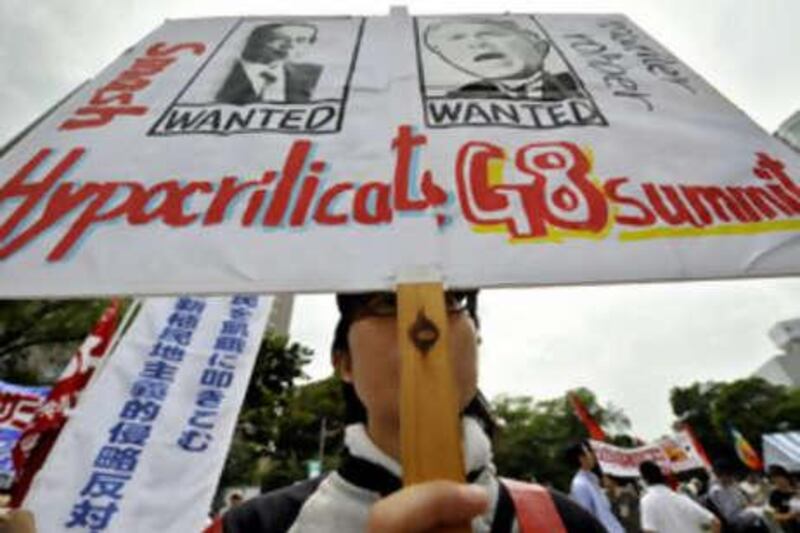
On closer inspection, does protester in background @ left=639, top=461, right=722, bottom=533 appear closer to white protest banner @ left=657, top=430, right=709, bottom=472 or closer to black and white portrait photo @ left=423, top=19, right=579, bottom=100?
black and white portrait photo @ left=423, top=19, right=579, bottom=100

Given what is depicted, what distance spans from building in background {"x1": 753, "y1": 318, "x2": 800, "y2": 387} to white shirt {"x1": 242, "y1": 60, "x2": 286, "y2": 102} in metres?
61.2

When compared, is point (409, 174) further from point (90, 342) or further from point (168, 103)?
point (90, 342)

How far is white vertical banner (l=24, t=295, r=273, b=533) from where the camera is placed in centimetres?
283

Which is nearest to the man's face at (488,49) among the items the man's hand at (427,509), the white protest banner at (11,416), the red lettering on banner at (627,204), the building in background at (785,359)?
the red lettering on banner at (627,204)

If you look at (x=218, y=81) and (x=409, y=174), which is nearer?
(x=409, y=174)

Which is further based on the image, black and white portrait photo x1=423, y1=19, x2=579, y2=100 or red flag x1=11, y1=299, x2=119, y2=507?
red flag x1=11, y1=299, x2=119, y2=507

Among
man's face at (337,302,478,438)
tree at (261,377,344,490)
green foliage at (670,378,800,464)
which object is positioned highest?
green foliage at (670,378,800,464)

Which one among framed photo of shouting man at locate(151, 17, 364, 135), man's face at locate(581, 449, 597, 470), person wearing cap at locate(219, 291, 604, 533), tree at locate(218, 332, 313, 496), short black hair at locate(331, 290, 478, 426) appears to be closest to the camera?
person wearing cap at locate(219, 291, 604, 533)

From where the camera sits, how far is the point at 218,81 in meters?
1.55

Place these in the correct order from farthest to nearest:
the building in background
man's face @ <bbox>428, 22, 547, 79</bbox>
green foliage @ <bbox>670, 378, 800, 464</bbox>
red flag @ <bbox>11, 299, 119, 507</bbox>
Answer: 1. the building in background
2. green foliage @ <bbox>670, 378, 800, 464</bbox>
3. red flag @ <bbox>11, 299, 119, 507</bbox>
4. man's face @ <bbox>428, 22, 547, 79</bbox>

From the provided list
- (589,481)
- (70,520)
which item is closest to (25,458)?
(70,520)

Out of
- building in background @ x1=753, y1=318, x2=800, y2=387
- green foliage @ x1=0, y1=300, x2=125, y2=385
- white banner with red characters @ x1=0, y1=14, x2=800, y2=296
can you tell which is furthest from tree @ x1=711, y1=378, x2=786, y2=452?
white banner with red characters @ x1=0, y1=14, x2=800, y2=296

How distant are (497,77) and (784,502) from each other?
856 cm

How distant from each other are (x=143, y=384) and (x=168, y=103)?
2125 millimetres
